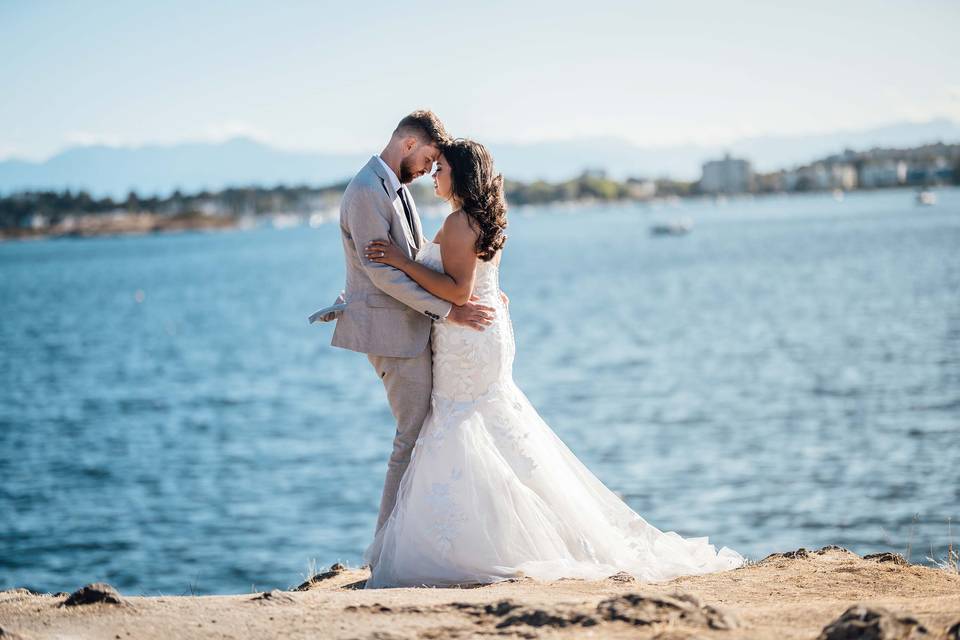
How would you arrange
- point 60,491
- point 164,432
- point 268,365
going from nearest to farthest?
point 60,491 < point 164,432 < point 268,365

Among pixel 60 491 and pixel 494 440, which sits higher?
pixel 494 440

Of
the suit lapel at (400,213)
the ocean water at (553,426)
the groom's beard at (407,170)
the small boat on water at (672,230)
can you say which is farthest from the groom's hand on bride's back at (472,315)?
the small boat on water at (672,230)

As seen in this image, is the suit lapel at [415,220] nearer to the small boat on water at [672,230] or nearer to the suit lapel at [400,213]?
the suit lapel at [400,213]

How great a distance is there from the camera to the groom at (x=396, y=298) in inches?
229

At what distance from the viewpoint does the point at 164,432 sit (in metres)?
25.8

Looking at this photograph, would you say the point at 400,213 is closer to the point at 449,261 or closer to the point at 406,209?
the point at 406,209

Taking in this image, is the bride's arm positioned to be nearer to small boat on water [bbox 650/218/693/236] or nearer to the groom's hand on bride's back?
the groom's hand on bride's back

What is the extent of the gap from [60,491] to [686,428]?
13.1 metres

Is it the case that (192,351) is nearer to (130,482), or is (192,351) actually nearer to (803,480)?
(130,482)

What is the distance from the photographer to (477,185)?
5730mm

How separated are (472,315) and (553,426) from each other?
16789 mm

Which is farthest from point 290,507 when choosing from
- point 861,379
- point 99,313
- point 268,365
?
point 99,313

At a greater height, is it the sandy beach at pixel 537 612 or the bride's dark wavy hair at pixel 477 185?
the bride's dark wavy hair at pixel 477 185

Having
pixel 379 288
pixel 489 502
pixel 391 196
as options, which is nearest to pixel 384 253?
pixel 379 288
